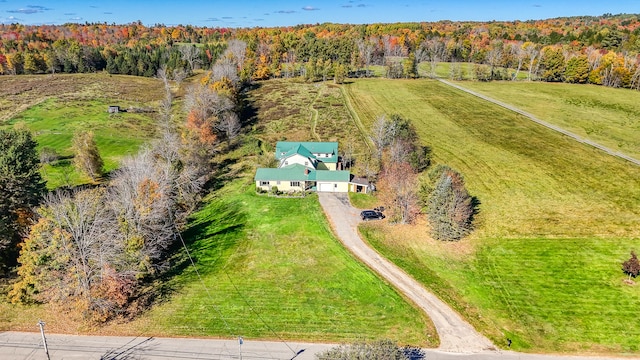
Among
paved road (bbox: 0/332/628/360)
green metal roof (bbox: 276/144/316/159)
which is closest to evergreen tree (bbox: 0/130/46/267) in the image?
paved road (bbox: 0/332/628/360)

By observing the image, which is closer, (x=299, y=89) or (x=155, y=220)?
(x=155, y=220)

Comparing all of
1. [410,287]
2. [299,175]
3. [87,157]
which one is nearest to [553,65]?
[299,175]

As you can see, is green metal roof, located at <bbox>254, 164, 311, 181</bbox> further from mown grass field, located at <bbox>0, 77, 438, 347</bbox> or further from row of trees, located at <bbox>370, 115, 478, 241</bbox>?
row of trees, located at <bbox>370, 115, 478, 241</bbox>

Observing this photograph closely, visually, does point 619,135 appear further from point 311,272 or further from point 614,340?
point 311,272

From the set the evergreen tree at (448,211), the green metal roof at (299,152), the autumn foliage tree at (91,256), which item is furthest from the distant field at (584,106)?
the autumn foliage tree at (91,256)

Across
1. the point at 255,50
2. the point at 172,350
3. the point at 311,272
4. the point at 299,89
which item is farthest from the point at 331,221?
the point at 255,50
